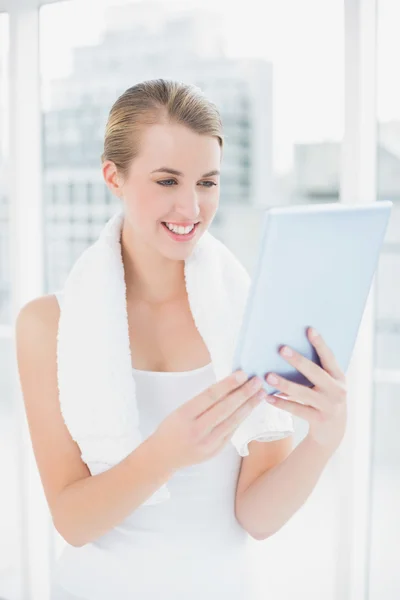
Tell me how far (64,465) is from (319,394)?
455 mm

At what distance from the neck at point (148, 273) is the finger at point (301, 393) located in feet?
1.34

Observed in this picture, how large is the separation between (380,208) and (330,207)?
95 mm

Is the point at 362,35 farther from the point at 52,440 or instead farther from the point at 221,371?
the point at 52,440

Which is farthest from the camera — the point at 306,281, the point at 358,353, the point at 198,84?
the point at 198,84

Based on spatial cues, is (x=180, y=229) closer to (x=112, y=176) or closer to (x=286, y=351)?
(x=112, y=176)

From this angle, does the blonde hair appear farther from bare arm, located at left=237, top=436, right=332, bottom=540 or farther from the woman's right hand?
bare arm, located at left=237, top=436, right=332, bottom=540

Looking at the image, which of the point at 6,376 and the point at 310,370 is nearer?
the point at 310,370

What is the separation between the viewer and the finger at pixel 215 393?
923 millimetres

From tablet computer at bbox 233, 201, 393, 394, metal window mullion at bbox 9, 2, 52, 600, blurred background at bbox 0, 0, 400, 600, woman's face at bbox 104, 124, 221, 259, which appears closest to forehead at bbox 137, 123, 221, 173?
woman's face at bbox 104, 124, 221, 259

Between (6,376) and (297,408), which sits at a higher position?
(297,408)

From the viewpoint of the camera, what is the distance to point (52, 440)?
1201mm

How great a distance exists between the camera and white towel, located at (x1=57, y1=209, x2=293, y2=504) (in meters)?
1.17

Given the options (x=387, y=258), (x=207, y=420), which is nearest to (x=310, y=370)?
(x=207, y=420)

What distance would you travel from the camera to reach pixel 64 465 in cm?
119
